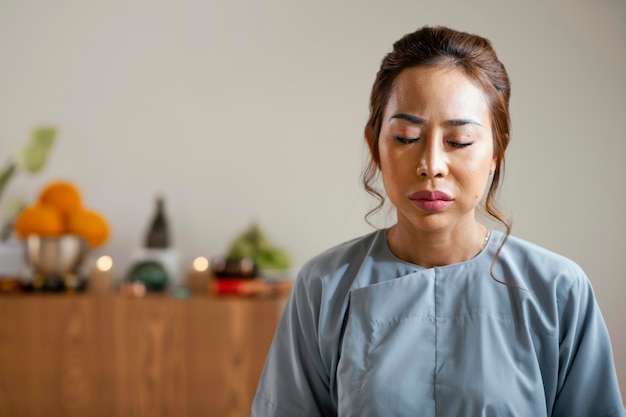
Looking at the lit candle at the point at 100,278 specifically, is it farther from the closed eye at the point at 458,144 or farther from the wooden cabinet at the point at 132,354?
the closed eye at the point at 458,144

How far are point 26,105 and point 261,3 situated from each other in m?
1.04

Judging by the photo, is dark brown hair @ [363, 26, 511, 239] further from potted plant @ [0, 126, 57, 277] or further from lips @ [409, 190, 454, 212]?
potted plant @ [0, 126, 57, 277]

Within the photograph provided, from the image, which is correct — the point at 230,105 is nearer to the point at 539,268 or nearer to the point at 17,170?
the point at 17,170

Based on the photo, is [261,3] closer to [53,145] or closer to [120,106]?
[120,106]

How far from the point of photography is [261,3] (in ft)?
9.82

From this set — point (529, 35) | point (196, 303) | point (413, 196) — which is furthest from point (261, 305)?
point (413, 196)

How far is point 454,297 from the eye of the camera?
1132 millimetres

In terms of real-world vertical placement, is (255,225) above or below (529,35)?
below

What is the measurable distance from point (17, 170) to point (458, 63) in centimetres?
241

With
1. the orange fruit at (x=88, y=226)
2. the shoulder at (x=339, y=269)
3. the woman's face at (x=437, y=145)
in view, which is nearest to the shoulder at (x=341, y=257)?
the shoulder at (x=339, y=269)

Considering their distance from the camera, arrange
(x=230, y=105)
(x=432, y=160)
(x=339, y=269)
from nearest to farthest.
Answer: (x=432, y=160)
(x=339, y=269)
(x=230, y=105)

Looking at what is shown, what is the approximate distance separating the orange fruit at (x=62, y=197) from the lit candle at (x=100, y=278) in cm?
24

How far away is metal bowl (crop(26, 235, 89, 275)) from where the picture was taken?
2.79 metres

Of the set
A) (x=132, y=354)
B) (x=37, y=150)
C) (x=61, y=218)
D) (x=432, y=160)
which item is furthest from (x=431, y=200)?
(x=37, y=150)
